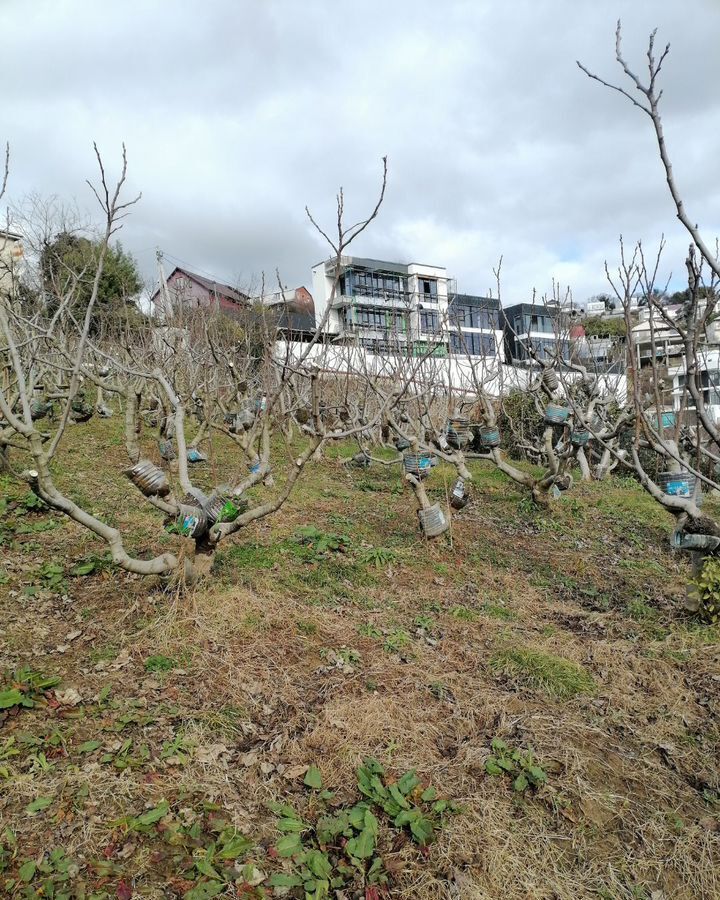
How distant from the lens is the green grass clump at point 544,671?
11.9 ft

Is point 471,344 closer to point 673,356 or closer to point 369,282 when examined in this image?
point 369,282

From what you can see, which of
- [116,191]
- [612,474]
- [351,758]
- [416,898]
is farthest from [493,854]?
[612,474]

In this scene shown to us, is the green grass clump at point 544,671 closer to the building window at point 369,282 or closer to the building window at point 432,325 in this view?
the building window at point 432,325

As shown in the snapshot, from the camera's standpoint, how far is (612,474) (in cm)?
1403

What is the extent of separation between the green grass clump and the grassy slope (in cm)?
1

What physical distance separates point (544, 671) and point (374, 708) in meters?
1.22

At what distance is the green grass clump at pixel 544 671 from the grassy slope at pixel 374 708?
0.04ft

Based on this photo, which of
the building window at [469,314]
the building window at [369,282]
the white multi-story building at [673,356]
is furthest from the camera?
the building window at [369,282]

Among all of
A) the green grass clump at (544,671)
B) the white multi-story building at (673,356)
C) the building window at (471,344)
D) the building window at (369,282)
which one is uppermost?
the building window at (369,282)

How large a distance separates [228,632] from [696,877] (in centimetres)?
280

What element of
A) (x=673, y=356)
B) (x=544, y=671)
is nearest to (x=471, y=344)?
(x=673, y=356)

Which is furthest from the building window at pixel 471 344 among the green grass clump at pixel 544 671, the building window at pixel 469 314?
the green grass clump at pixel 544 671

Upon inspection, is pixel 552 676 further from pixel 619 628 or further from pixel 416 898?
pixel 416 898

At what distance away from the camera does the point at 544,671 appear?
12.3 feet
